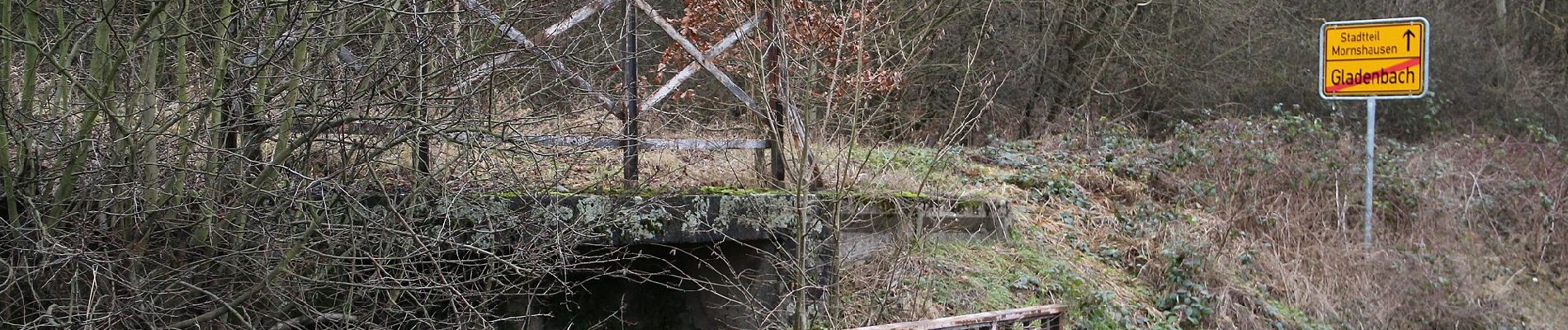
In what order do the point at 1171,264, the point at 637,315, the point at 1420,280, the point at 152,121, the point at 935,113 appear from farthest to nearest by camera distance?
the point at 935,113 < the point at 1420,280 < the point at 1171,264 < the point at 637,315 < the point at 152,121

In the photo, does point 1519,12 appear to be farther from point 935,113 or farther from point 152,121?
point 152,121

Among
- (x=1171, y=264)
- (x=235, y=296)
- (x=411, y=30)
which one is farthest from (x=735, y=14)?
(x=1171, y=264)

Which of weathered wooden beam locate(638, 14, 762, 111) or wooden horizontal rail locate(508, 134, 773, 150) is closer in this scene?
wooden horizontal rail locate(508, 134, 773, 150)

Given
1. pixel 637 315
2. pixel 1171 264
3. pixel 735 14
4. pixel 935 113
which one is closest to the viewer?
pixel 735 14

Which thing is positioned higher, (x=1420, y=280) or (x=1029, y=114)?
(x=1029, y=114)

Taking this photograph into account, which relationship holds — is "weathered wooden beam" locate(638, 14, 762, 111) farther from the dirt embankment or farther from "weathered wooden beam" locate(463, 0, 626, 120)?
the dirt embankment

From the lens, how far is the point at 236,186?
5.17 metres

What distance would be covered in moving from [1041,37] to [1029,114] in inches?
34.7

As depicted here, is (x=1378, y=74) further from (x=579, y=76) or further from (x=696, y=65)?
(x=579, y=76)

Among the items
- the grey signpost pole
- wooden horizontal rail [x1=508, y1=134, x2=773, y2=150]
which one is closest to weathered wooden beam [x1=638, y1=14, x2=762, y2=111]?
wooden horizontal rail [x1=508, y1=134, x2=773, y2=150]

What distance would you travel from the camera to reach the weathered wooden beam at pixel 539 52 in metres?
5.48

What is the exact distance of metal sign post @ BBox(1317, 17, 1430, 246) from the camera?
9.54 meters

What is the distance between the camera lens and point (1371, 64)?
975 cm

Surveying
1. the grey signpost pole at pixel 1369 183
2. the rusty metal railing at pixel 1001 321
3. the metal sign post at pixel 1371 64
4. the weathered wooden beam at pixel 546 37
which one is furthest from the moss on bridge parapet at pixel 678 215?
the metal sign post at pixel 1371 64
